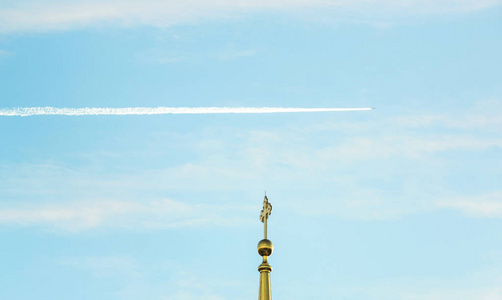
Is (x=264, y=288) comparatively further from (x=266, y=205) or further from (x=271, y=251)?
(x=266, y=205)

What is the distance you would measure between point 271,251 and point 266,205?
2.98m

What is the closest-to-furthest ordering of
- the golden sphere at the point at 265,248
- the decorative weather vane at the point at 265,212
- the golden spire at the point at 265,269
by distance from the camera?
the golden spire at the point at 265,269 < the golden sphere at the point at 265,248 < the decorative weather vane at the point at 265,212

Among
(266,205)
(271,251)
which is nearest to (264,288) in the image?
(271,251)

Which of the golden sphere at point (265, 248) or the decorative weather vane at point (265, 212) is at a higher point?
the decorative weather vane at point (265, 212)

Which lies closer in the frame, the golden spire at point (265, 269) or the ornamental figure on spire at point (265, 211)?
the golden spire at point (265, 269)

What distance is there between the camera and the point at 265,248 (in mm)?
43438

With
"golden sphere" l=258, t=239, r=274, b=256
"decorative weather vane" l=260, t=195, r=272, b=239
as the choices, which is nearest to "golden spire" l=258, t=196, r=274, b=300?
"golden sphere" l=258, t=239, r=274, b=256

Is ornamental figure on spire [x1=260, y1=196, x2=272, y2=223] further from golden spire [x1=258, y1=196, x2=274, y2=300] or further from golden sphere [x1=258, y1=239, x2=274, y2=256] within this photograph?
golden sphere [x1=258, y1=239, x2=274, y2=256]

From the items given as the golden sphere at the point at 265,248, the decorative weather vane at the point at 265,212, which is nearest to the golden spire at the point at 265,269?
the golden sphere at the point at 265,248

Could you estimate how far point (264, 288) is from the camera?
140 feet

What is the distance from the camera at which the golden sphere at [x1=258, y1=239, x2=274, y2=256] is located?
4347cm

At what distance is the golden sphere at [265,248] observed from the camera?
143 ft

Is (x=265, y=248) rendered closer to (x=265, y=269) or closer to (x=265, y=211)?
(x=265, y=269)

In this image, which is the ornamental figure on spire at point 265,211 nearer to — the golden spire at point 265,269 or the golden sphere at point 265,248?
the golden spire at point 265,269
